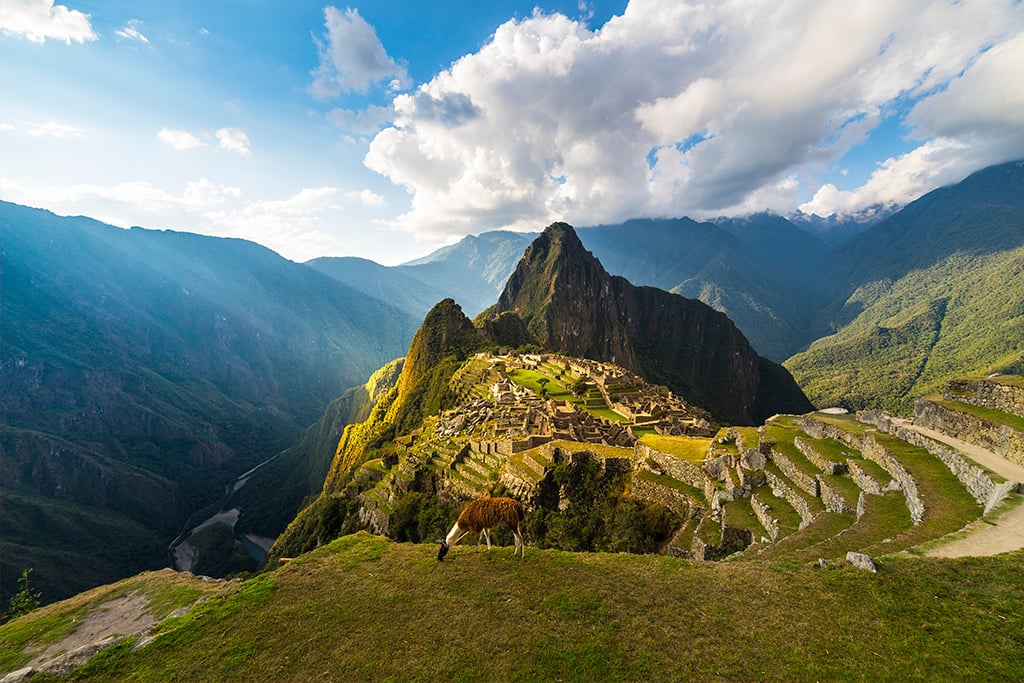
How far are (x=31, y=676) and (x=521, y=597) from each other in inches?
483

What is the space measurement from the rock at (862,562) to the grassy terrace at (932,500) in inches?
129

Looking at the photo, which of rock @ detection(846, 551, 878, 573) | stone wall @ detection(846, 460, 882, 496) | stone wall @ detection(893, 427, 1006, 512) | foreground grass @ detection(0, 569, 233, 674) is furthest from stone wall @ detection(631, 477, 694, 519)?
foreground grass @ detection(0, 569, 233, 674)

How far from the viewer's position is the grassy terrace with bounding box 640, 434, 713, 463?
28.7 m

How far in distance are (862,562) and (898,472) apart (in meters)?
11.4

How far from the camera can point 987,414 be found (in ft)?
66.5

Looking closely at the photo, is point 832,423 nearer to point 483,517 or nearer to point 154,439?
point 483,517

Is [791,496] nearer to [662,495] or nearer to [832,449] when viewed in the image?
[832,449]

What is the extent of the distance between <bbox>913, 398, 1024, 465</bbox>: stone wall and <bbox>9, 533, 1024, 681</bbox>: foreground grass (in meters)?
10.5

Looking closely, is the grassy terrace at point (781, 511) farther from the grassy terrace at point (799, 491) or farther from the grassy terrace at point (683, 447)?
→ the grassy terrace at point (683, 447)

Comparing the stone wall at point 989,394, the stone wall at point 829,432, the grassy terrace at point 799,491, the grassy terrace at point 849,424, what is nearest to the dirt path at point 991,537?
the stone wall at point 989,394

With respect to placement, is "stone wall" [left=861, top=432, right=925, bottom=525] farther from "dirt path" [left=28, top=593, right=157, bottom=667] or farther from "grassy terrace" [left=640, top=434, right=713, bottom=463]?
"dirt path" [left=28, top=593, right=157, bottom=667]

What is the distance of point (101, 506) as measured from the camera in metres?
139

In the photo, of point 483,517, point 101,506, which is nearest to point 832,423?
point 483,517

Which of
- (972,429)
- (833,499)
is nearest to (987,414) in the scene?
(972,429)
